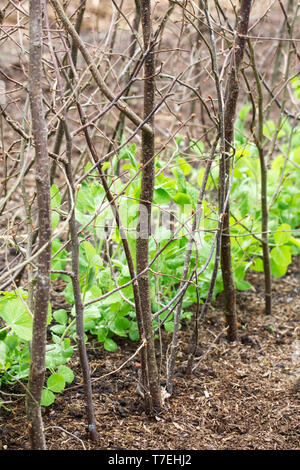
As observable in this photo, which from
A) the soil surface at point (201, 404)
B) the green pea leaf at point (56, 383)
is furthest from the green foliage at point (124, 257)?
the soil surface at point (201, 404)

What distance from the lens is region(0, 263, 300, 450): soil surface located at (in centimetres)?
202

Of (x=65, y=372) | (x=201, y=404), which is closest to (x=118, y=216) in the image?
(x=65, y=372)

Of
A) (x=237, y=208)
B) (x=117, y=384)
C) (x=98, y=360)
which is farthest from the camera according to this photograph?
(x=237, y=208)

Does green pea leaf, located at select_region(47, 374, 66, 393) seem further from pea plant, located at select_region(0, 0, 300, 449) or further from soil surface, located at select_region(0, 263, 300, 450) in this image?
soil surface, located at select_region(0, 263, 300, 450)

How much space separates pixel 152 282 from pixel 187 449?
881mm

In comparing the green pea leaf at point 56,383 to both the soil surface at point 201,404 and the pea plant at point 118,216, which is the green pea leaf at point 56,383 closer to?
the pea plant at point 118,216

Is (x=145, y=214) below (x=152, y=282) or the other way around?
the other way around

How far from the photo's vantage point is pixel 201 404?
2293 millimetres

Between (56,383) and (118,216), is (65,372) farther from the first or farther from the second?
(118,216)

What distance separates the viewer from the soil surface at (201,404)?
202 cm

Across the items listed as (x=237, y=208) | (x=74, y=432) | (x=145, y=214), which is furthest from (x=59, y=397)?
(x=237, y=208)

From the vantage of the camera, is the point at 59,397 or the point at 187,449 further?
the point at 59,397

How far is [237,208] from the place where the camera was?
Answer: 3334 millimetres

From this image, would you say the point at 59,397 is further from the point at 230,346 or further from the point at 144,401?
the point at 230,346
